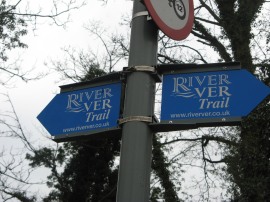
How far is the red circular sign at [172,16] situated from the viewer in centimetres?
252

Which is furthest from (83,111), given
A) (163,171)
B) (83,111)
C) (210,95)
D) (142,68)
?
(163,171)

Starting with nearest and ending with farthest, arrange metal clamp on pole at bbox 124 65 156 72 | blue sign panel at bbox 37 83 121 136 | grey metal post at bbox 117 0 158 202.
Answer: grey metal post at bbox 117 0 158 202 → metal clamp on pole at bbox 124 65 156 72 → blue sign panel at bbox 37 83 121 136

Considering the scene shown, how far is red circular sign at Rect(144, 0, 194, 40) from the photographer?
2523 mm

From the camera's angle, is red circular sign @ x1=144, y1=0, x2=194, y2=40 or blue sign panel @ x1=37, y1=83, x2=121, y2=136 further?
blue sign panel @ x1=37, y1=83, x2=121, y2=136

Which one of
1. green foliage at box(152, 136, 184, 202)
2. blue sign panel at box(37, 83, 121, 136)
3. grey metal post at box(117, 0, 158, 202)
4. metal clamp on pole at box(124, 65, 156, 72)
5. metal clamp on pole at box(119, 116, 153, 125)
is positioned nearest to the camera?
grey metal post at box(117, 0, 158, 202)

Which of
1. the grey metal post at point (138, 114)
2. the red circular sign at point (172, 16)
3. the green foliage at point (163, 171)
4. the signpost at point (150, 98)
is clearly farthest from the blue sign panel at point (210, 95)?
the green foliage at point (163, 171)

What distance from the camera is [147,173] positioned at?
92.4 inches

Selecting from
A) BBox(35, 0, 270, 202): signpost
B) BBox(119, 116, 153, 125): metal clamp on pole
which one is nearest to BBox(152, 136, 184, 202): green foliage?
BBox(35, 0, 270, 202): signpost

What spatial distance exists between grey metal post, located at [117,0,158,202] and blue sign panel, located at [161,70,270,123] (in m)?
0.17

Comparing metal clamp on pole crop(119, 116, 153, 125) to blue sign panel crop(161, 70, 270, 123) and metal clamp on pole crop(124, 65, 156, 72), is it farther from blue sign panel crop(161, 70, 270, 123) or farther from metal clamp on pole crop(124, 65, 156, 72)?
metal clamp on pole crop(124, 65, 156, 72)

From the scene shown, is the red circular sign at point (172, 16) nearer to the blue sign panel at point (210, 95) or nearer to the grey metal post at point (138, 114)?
the grey metal post at point (138, 114)

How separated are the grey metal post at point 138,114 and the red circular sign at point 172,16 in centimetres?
9

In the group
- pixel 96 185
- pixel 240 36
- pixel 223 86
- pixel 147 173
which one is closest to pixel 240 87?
pixel 223 86

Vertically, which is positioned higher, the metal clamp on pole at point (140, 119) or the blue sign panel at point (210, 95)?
the blue sign panel at point (210, 95)
